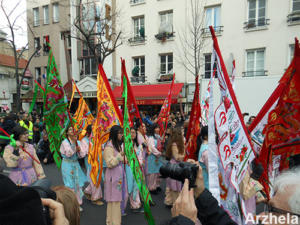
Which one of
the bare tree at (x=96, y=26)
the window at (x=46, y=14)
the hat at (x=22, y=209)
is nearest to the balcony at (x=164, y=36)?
the bare tree at (x=96, y=26)

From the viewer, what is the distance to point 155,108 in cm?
1464

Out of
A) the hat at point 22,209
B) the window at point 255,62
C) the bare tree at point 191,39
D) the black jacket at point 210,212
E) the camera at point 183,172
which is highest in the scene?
the bare tree at point 191,39

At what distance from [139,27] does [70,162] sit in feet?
42.5

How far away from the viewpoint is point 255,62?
1193cm

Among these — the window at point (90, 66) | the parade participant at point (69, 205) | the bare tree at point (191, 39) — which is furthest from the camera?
the window at point (90, 66)

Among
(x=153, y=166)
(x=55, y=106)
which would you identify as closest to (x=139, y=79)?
(x=153, y=166)

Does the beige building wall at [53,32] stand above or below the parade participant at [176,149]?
above

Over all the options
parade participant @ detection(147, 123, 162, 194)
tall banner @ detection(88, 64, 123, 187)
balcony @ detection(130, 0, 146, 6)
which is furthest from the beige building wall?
tall banner @ detection(88, 64, 123, 187)

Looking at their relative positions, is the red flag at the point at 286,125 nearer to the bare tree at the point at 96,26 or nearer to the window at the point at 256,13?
the bare tree at the point at 96,26

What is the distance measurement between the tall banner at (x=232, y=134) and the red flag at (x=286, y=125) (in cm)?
37

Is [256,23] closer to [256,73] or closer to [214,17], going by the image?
[214,17]

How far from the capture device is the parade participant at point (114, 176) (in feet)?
10.6

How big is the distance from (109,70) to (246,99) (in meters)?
9.96

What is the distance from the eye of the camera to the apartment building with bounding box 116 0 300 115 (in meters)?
10.9
